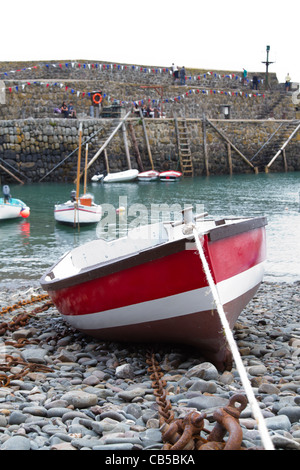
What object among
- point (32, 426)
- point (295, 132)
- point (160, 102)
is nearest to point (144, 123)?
point (160, 102)

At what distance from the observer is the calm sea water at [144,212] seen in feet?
43.0

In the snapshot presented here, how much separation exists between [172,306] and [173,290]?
16 cm

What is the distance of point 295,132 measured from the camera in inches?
1646

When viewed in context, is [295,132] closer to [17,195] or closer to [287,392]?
[17,195]

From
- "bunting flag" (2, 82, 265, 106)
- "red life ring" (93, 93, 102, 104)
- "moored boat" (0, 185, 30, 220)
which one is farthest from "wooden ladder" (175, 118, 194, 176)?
"moored boat" (0, 185, 30, 220)

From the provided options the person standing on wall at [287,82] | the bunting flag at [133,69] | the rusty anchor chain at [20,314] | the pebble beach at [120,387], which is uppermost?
the bunting flag at [133,69]

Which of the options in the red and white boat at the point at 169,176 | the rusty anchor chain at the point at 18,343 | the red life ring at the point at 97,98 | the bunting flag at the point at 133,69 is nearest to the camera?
the rusty anchor chain at the point at 18,343

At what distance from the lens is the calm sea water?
43.0 ft

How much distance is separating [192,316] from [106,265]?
985 millimetres

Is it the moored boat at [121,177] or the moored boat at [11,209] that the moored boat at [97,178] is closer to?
the moored boat at [121,177]

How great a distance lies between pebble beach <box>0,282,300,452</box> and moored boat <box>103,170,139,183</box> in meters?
25.7

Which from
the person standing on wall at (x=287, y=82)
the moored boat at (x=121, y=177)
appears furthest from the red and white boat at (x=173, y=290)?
the person standing on wall at (x=287, y=82)

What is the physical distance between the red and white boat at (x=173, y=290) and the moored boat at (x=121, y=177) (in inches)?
1044

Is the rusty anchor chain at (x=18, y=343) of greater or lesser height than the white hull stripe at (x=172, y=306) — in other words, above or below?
below
